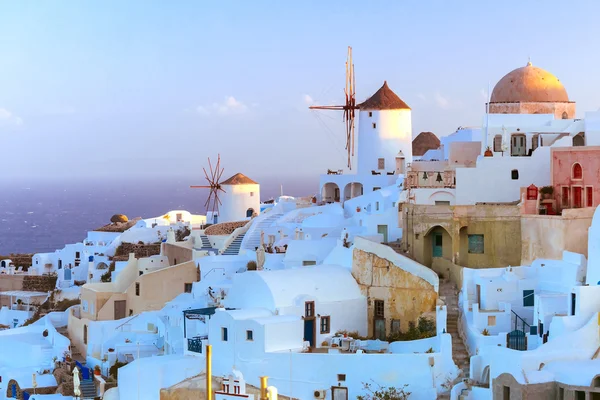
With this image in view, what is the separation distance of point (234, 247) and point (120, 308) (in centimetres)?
506

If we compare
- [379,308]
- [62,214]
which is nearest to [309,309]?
[379,308]

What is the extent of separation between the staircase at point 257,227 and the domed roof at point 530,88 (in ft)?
27.5

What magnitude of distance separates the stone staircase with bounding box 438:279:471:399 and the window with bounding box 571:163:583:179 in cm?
425

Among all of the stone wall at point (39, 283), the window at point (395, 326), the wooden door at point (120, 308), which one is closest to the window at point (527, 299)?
the window at point (395, 326)

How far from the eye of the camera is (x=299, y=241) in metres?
36.7

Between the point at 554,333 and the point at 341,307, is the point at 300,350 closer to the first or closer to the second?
the point at 341,307

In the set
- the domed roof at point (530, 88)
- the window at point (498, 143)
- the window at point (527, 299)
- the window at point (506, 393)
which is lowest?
the window at point (506, 393)

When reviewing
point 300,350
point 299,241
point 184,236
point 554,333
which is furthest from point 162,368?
point 184,236

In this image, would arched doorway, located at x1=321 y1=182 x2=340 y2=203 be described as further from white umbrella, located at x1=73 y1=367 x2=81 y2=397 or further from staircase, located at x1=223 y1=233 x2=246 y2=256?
white umbrella, located at x1=73 y1=367 x2=81 y2=397

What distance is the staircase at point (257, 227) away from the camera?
40.8 meters

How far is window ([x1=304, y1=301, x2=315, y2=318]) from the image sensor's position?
3139 centimetres

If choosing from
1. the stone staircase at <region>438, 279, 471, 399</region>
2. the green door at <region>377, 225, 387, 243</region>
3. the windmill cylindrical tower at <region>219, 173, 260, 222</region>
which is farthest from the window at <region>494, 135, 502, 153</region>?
the windmill cylindrical tower at <region>219, 173, 260, 222</region>

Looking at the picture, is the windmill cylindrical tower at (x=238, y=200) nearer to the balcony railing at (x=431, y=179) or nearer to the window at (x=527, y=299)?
the balcony railing at (x=431, y=179)

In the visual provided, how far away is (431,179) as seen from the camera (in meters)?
36.5
